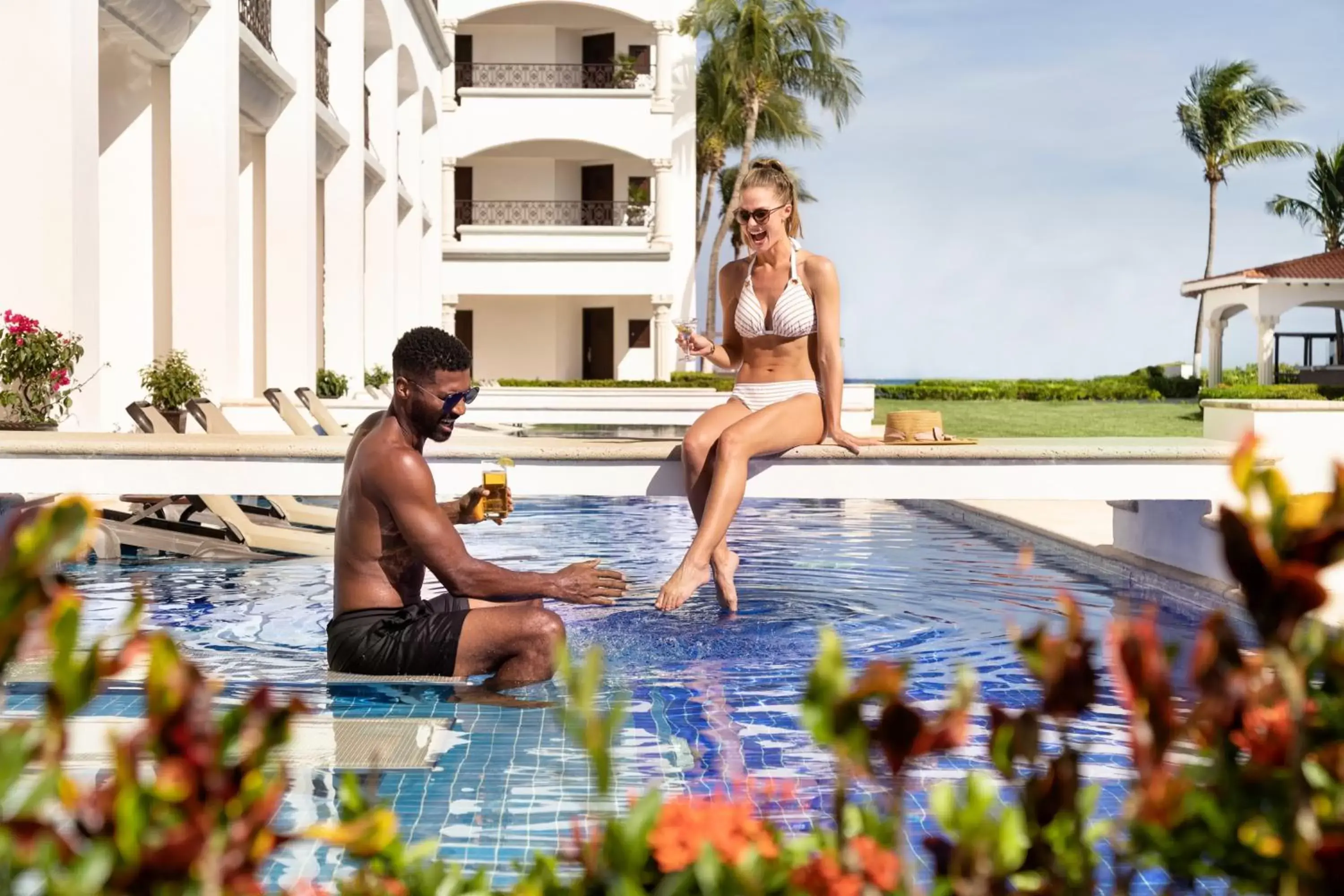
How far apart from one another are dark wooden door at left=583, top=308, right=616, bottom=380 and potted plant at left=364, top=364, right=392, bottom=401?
45.0 feet

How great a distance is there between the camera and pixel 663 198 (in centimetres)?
3391

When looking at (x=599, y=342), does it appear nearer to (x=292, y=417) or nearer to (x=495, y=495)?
(x=292, y=417)

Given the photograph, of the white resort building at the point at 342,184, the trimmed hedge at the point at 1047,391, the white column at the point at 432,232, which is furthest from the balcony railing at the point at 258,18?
the trimmed hedge at the point at 1047,391

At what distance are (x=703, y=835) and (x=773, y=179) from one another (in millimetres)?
5090

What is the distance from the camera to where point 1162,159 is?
51.1 m

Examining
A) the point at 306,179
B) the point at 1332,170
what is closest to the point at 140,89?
the point at 306,179

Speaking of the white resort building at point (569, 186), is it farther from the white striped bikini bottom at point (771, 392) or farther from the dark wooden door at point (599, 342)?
the white striped bikini bottom at point (771, 392)

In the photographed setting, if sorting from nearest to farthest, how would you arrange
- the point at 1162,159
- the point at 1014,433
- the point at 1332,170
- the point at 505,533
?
the point at 505,533 → the point at 1014,433 → the point at 1332,170 → the point at 1162,159

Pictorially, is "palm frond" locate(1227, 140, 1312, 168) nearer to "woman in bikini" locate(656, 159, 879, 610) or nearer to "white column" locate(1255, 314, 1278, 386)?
"white column" locate(1255, 314, 1278, 386)

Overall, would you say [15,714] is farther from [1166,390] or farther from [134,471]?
[1166,390]

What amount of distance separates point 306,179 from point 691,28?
2012 centimetres

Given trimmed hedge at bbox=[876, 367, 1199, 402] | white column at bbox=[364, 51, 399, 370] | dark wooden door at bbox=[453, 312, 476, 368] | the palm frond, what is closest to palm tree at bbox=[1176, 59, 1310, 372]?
the palm frond

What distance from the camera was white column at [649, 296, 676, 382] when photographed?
33812mm

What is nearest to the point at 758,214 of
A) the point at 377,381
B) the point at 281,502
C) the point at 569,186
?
the point at 281,502
